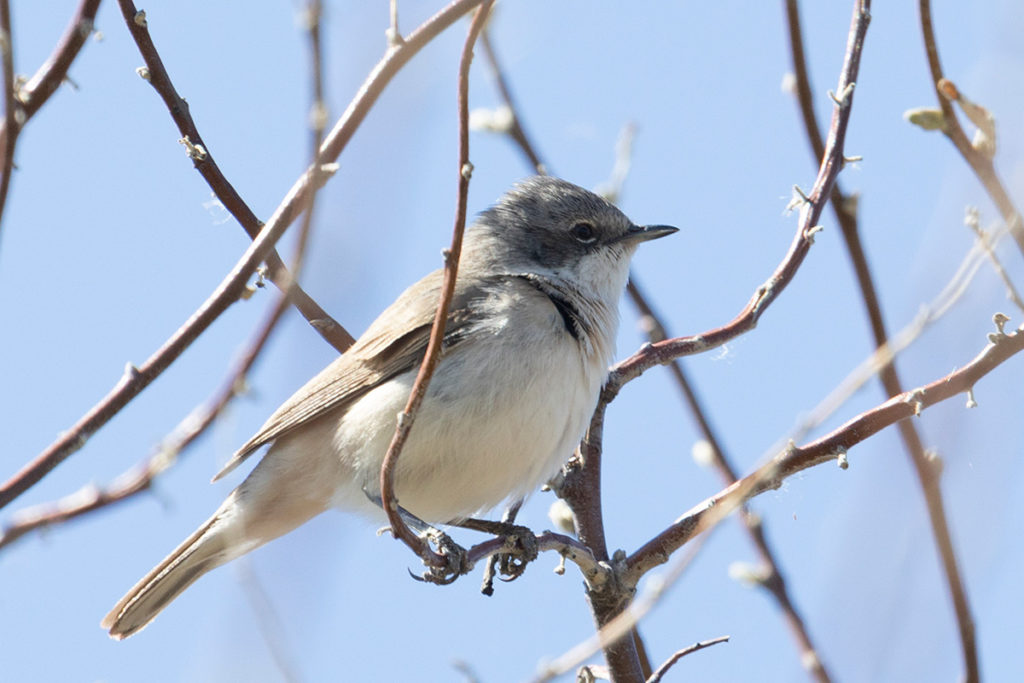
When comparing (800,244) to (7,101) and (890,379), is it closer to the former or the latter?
(890,379)

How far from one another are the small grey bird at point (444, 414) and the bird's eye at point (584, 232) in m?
0.23

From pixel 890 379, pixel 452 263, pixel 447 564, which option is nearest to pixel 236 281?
pixel 452 263

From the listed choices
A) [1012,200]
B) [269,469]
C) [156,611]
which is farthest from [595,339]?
[1012,200]

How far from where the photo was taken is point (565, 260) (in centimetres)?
490

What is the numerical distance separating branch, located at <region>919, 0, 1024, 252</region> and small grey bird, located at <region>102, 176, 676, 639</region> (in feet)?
5.58

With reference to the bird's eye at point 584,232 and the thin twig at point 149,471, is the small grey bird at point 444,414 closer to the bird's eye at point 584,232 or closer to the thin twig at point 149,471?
the bird's eye at point 584,232

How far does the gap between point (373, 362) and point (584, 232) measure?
1311 millimetres

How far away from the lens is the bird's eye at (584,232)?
197 inches

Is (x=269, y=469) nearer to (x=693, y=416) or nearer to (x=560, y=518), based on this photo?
(x=560, y=518)

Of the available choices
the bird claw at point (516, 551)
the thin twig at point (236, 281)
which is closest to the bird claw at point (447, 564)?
the bird claw at point (516, 551)

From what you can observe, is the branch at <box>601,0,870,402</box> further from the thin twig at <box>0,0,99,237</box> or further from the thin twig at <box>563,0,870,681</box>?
the thin twig at <box>0,0,99,237</box>

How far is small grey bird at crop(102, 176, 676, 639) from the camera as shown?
391 centimetres

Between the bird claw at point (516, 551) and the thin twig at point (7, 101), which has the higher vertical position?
the thin twig at point (7, 101)

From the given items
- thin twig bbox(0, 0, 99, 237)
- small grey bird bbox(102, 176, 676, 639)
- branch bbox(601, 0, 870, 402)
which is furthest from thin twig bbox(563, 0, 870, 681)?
thin twig bbox(0, 0, 99, 237)
